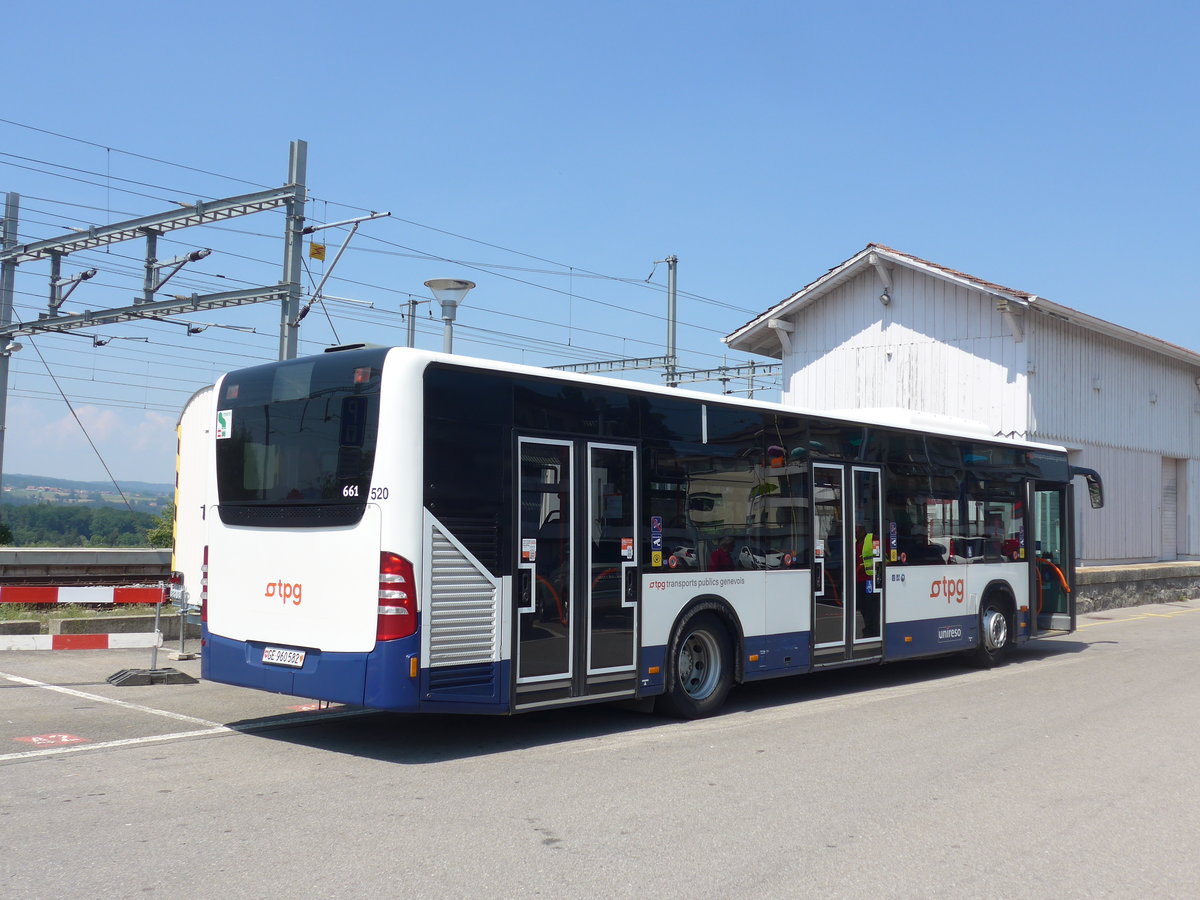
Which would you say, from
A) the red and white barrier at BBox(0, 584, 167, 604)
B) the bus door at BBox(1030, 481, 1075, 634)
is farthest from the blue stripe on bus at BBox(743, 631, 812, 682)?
the red and white barrier at BBox(0, 584, 167, 604)

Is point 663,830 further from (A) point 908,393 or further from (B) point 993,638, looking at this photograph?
(A) point 908,393

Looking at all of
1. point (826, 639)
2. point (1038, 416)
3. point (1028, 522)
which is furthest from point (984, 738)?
point (1038, 416)

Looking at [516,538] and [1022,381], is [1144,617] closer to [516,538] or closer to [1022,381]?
[1022,381]

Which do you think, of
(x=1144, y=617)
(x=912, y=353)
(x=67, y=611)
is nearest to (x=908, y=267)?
(x=912, y=353)

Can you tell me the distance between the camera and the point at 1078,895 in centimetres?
516

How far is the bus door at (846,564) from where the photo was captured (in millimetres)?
11258

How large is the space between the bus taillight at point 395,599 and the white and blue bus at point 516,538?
0.6 inches

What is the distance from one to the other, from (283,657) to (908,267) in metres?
19.7

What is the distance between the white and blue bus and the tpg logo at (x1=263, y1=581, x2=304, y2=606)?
0.8 inches

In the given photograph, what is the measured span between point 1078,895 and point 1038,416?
1923cm

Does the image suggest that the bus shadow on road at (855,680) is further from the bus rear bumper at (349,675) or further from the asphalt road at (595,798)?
the bus rear bumper at (349,675)

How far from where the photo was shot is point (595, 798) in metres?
6.80

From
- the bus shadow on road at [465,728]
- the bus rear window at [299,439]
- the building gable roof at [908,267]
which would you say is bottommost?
the bus shadow on road at [465,728]

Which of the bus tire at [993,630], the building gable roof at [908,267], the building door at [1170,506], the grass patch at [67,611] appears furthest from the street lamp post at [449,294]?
the building door at [1170,506]
